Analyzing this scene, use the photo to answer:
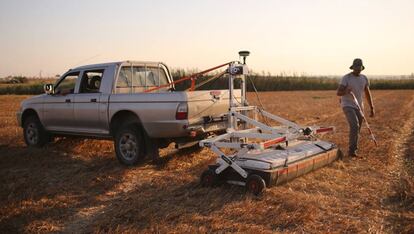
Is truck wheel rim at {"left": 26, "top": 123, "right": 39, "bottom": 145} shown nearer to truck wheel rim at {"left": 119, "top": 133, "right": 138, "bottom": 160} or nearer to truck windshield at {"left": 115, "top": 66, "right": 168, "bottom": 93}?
truck windshield at {"left": 115, "top": 66, "right": 168, "bottom": 93}

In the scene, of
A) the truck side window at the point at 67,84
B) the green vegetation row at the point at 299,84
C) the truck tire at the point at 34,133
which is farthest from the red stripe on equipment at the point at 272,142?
the green vegetation row at the point at 299,84

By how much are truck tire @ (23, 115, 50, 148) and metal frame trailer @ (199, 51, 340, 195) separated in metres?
4.82

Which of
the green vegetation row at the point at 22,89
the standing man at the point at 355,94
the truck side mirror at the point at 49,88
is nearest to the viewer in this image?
the standing man at the point at 355,94

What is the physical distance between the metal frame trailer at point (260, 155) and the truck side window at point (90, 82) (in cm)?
312

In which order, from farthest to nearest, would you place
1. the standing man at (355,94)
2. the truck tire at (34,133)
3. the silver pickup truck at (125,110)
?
the truck tire at (34,133) → the standing man at (355,94) → the silver pickup truck at (125,110)

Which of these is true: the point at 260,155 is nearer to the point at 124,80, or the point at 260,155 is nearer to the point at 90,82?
the point at 124,80

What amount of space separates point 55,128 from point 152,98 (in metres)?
3.16

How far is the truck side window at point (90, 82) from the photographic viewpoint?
9.06 metres

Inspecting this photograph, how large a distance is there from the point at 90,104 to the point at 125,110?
1018 millimetres

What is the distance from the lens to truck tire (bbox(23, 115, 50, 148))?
9.96m

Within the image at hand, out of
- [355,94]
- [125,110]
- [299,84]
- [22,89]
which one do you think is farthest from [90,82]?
[299,84]

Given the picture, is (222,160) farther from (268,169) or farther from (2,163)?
(2,163)

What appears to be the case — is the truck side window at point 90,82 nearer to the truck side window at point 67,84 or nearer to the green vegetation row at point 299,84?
the truck side window at point 67,84

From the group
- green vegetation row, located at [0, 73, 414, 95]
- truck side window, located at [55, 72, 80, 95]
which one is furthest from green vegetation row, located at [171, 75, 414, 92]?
truck side window, located at [55, 72, 80, 95]
